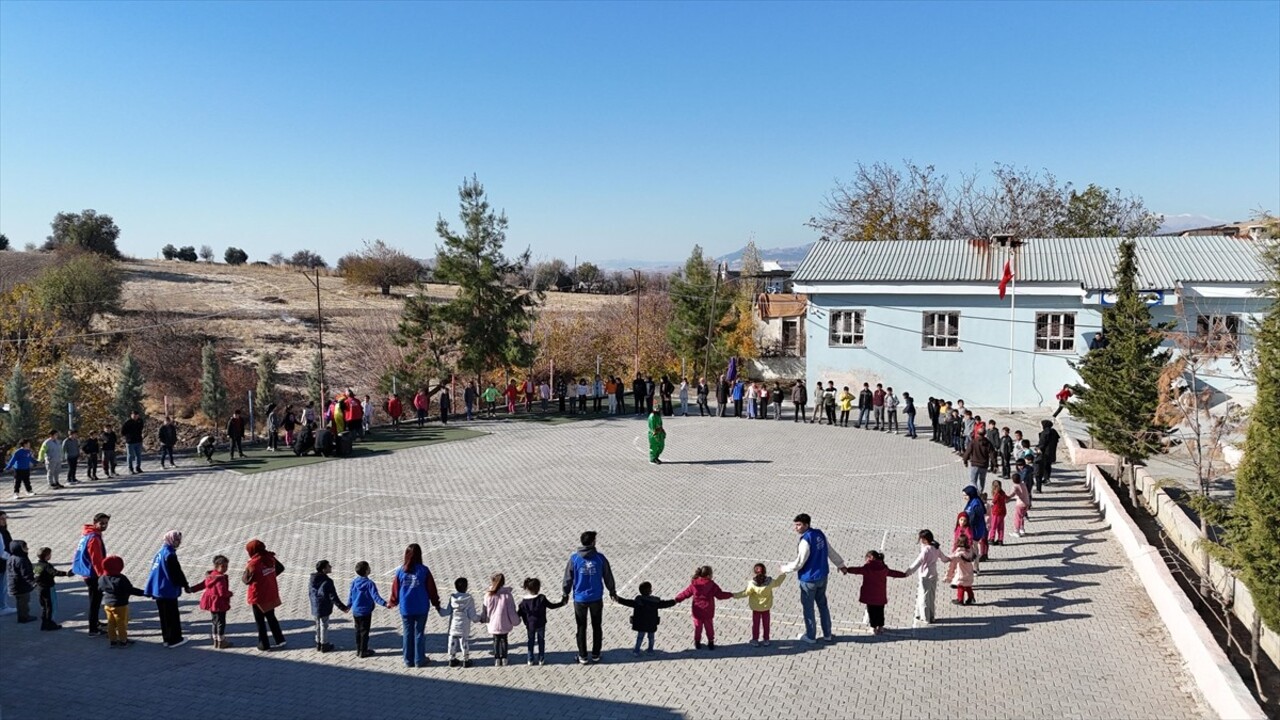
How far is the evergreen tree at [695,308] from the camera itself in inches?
1583

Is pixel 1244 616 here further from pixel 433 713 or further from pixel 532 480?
pixel 532 480

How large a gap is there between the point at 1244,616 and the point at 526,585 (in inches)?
403

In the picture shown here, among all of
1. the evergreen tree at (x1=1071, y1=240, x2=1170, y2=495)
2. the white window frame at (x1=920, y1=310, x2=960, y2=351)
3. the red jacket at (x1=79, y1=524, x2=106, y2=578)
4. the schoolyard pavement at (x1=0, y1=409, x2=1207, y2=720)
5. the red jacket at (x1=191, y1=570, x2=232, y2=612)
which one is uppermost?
the white window frame at (x1=920, y1=310, x2=960, y2=351)

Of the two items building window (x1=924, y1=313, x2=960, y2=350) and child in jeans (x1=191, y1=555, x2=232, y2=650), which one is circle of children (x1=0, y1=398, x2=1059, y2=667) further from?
building window (x1=924, y1=313, x2=960, y2=350)

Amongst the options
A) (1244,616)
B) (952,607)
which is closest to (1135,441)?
(1244,616)

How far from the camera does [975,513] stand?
1302 cm

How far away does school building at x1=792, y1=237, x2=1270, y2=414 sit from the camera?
3019 cm

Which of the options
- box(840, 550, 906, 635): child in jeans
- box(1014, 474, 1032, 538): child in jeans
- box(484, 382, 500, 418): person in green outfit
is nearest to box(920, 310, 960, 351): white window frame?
box(484, 382, 500, 418): person in green outfit

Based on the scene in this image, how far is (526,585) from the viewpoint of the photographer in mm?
10000

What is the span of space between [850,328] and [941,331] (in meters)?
3.20

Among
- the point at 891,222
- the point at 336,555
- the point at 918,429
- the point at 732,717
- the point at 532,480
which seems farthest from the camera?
the point at 891,222

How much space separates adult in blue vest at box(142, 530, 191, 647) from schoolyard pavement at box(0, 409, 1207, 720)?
0.35 m

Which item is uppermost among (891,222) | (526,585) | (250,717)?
(891,222)

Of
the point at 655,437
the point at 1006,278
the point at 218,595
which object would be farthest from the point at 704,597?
the point at 1006,278
